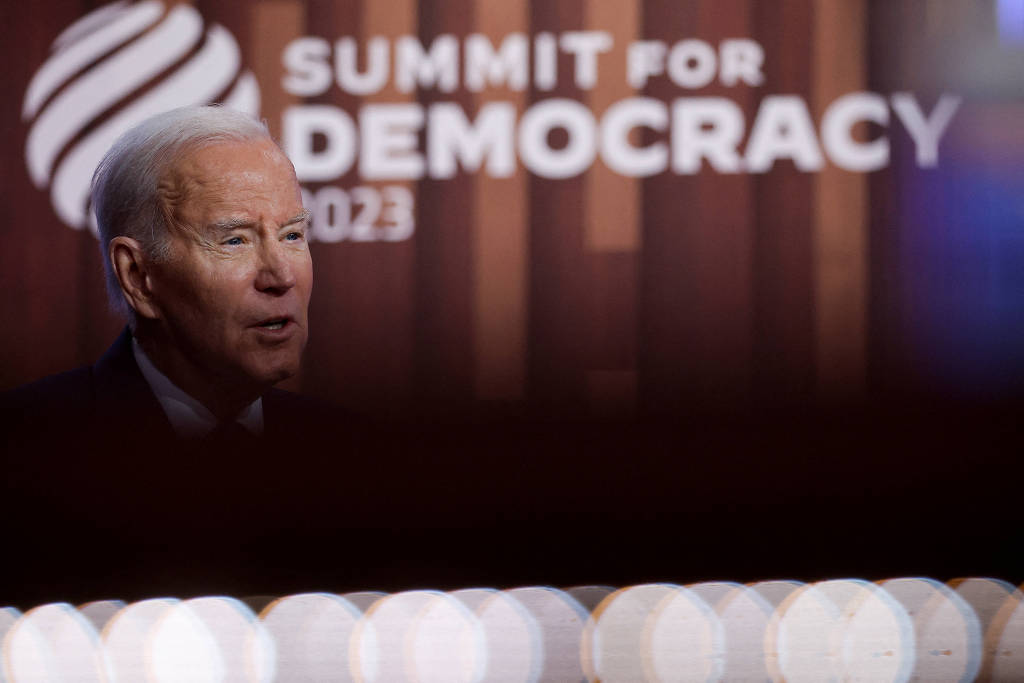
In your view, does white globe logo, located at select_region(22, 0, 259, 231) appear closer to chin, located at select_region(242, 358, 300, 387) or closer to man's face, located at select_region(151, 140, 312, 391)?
man's face, located at select_region(151, 140, 312, 391)

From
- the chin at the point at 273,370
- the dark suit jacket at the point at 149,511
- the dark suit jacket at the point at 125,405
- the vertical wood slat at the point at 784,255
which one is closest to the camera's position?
the chin at the point at 273,370

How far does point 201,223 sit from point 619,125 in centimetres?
156


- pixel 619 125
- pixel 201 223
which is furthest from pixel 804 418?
pixel 201 223

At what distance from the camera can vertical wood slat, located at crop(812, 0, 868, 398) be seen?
2592 mm

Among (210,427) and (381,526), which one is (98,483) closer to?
(381,526)

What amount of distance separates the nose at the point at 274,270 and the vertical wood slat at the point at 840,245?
1.72 metres

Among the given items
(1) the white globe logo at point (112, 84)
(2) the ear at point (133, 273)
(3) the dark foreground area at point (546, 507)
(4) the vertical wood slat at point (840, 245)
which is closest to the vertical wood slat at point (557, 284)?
(3) the dark foreground area at point (546, 507)

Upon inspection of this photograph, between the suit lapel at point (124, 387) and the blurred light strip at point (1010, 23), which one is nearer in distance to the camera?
the suit lapel at point (124, 387)

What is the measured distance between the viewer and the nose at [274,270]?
4.11 ft

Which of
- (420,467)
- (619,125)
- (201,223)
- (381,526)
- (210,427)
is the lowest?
(381,526)

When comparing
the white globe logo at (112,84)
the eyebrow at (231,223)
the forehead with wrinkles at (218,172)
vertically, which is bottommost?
the eyebrow at (231,223)

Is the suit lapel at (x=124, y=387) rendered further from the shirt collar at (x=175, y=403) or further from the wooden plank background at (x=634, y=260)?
the wooden plank background at (x=634, y=260)

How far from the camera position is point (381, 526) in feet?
9.23

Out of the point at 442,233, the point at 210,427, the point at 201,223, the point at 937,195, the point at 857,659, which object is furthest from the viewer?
the point at 442,233
